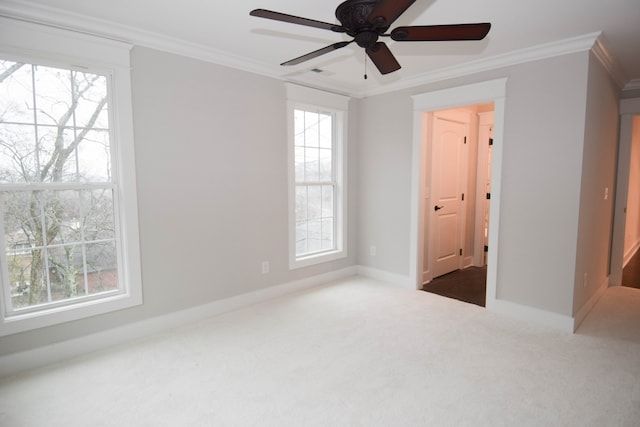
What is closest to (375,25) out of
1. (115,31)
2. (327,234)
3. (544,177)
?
(115,31)

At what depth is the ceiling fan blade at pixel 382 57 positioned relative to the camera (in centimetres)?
197

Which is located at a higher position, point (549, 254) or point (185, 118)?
point (185, 118)

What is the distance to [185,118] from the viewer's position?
10.1 ft

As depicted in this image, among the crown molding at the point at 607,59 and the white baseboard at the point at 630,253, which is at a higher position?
the crown molding at the point at 607,59

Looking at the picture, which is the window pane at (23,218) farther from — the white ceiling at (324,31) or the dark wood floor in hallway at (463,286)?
the dark wood floor in hallway at (463,286)

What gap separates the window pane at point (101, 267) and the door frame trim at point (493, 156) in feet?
10.2

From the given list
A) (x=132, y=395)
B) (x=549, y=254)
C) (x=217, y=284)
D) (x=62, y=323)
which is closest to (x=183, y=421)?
(x=132, y=395)

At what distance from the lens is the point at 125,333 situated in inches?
112

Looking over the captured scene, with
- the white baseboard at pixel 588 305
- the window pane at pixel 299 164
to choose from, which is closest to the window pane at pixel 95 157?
the window pane at pixel 299 164

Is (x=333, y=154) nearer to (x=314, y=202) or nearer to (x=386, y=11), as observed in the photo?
(x=314, y=202)

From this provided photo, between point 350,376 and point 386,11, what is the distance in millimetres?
2156

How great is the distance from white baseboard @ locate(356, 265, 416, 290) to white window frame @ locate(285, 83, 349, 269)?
362 millimetres

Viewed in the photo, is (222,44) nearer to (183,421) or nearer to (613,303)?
(183,421)

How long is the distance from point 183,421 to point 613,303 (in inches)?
168
